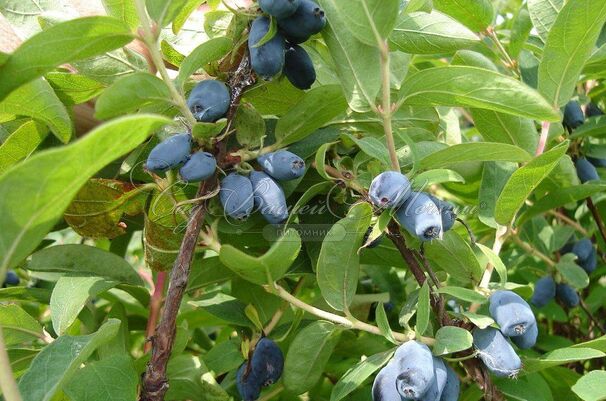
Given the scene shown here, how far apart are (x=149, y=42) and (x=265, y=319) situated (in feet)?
1.66

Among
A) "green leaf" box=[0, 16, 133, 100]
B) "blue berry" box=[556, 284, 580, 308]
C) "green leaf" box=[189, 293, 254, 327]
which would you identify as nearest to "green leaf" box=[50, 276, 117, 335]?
"green leaf" box=[189, 293, 254, 327]

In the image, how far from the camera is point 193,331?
1578 mm

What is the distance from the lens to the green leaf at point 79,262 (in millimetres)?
1118

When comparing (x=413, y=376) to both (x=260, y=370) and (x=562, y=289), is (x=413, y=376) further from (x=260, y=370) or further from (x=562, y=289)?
(x=562, y=289)

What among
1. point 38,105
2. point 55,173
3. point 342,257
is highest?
point 55,173

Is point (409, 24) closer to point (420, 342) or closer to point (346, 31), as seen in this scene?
point (346, 31)

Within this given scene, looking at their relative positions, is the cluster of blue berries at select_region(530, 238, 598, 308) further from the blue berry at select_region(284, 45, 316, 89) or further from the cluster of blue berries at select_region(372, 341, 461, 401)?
the blue berry at select_region(284, 45, 316, 89)

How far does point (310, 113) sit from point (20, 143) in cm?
43

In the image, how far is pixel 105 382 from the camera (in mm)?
905

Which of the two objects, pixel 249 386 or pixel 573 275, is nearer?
pixel 249 386

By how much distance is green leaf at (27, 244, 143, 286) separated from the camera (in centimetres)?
112

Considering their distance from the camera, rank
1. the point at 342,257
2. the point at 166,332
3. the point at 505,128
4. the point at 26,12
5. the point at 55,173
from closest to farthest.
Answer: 1. the point at 55,173
2. the point at 166,332
3. the point at 342,257
4. the point at 26,12
5. the point at 505,128

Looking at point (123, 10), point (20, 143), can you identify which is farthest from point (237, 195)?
point (20, 143)

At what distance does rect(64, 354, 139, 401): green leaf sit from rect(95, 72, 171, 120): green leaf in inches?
13.0
